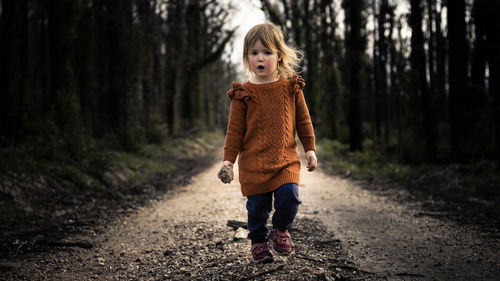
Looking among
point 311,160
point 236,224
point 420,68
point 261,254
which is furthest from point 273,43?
point 420,68

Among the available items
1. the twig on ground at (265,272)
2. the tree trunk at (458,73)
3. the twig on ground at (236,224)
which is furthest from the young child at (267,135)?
the tree trunk at (458,73)

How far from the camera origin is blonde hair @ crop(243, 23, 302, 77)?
3.08 metres

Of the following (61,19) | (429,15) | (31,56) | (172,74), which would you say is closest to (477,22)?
(429,15)

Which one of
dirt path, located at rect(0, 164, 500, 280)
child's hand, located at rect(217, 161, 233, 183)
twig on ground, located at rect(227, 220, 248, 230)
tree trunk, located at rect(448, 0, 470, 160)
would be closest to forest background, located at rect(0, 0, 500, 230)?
tree trunk, located at rect(448, 0, 470, 160)

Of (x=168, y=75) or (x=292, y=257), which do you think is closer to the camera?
(x=292, y=257)

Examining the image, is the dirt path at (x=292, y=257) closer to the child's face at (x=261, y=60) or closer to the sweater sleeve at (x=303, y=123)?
the sweater sleeve at (x=303, y=123)

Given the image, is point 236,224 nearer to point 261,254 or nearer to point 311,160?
point 261,254

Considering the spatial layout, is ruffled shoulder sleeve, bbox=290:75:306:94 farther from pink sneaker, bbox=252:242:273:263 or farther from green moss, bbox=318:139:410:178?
green moss, bbox=318:139:410:178

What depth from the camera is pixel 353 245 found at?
407cm

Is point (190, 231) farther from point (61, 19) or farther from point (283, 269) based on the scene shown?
point (61, 19)

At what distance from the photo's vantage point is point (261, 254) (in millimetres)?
3240

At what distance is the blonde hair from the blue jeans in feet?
3.51

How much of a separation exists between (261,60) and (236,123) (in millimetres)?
587

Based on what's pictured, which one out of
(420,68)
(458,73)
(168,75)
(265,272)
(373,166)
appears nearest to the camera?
(265,272)
